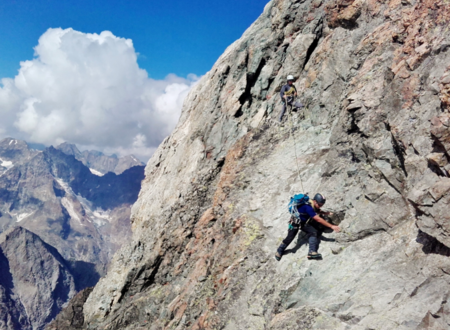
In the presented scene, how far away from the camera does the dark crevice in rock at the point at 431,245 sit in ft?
30.6

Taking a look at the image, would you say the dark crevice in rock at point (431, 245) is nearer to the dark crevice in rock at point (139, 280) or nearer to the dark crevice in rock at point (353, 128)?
the dark crevice in rock at point (353, 128)

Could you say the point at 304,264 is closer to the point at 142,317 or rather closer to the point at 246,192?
the point at 246,192

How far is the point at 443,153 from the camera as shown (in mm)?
9711

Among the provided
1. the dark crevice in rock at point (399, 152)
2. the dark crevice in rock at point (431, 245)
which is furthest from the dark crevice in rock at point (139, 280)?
the dark crevice in rock at point (431, 245)

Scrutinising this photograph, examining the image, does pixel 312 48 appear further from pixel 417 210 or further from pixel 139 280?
pixel 139 280

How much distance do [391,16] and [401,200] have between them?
37.4ft

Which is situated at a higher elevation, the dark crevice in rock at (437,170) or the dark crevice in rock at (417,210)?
the dark crevice in rock at (437,170)

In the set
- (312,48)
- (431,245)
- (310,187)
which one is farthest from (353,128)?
(312,48)

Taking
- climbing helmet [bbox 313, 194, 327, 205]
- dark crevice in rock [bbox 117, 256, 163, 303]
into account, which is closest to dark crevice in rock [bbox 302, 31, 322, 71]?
climbing helmet [bbox 313, 194, 327, 205]

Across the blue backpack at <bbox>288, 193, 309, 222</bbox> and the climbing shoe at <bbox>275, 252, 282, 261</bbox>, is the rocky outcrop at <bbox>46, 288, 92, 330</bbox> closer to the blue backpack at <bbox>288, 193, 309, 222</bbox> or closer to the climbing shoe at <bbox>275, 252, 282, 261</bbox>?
the climbing shoe at <bbox>275, 252, 282, 261</bbox>

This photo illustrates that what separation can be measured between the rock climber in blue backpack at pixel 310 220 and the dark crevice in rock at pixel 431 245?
310cm

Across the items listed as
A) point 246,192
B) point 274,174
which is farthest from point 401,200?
point 246,192

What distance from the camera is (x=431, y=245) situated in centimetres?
967

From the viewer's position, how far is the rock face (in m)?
9.99
